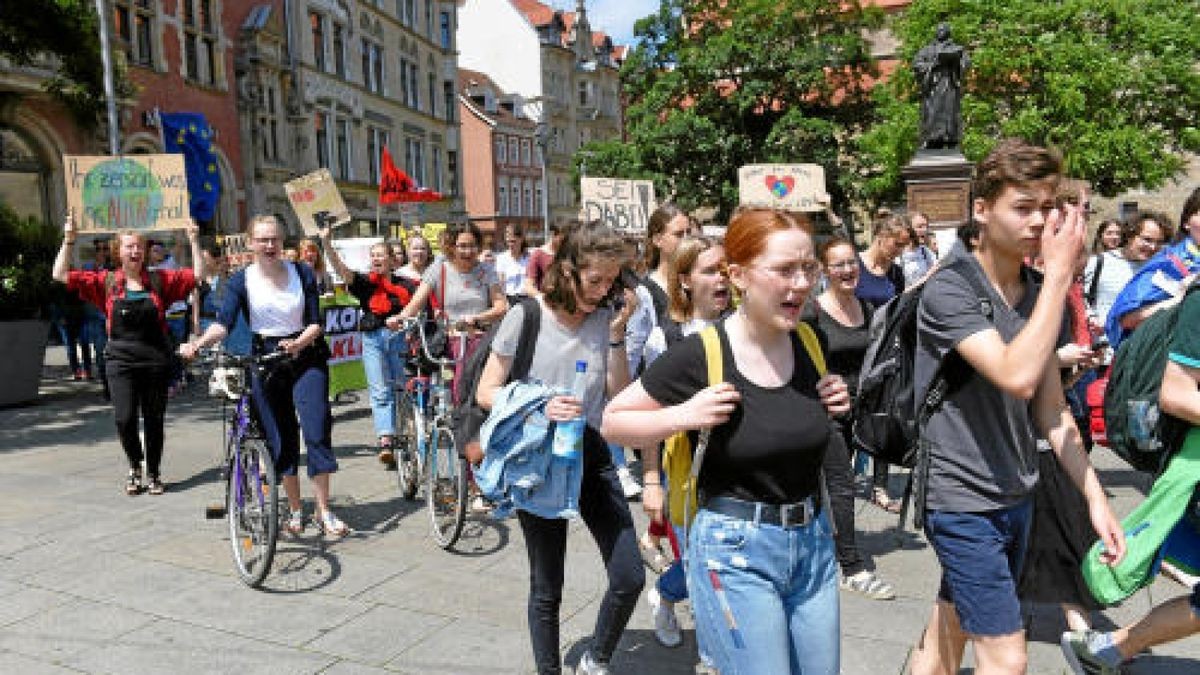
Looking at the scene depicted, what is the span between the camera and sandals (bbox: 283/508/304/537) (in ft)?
18.7

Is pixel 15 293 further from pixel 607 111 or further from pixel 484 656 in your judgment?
pixel 607 111

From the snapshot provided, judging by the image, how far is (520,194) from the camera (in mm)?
59156

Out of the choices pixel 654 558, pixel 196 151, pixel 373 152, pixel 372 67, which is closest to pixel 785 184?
pixel 654 558

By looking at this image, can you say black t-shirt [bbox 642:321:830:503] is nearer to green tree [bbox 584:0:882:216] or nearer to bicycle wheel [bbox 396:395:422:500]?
bicycle wheel [bbox 396:395:422:500]

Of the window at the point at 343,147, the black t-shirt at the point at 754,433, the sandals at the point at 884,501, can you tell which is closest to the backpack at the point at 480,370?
the black t-shirt at the point at 754,433

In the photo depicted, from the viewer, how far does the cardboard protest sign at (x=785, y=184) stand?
10.7 meters

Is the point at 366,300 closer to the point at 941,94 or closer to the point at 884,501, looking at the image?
the point at 884,501

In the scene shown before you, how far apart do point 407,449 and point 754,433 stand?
15.2ft

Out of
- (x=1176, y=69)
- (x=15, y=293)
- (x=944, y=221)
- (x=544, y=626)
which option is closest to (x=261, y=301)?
(x=544, y=626)

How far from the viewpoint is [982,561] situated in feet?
8.35

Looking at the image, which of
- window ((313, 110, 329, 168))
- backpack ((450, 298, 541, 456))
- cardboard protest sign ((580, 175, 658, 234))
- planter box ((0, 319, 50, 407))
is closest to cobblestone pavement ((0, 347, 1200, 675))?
A: backpack ((450, 298, 541, 456))

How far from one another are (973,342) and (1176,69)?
95.0 feet

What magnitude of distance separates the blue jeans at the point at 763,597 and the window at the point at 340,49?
37.3 metres

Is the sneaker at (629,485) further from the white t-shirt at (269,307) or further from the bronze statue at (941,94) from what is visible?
the bronze statue at (941,94)
